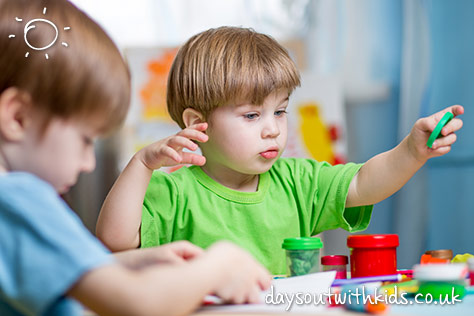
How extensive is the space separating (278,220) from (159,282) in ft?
1.95

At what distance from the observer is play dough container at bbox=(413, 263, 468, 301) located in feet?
2.00

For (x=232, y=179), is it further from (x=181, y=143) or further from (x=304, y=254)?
(x=304, y=254)

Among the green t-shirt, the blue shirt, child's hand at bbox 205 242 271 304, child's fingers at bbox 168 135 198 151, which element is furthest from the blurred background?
the blue shirt

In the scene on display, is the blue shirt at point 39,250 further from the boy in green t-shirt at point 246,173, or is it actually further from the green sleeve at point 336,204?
the green sleeve at point 336,204

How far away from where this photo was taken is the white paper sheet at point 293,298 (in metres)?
0.56

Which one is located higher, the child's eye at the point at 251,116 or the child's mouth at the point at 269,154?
the child's eye at the point at 251,116

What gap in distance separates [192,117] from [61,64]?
0.54 m

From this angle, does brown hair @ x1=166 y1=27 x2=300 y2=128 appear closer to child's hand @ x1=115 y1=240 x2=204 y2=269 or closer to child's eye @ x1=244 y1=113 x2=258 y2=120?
child's eye @ x1=244 y1=113 x2=258 y2=120

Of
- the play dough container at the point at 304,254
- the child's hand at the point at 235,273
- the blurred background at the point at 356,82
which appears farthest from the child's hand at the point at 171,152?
the blurred background at the point at 356,82

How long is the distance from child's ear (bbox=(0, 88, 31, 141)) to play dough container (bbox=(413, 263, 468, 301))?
0.43 meters

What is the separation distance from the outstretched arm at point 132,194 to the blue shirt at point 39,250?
41 centimetres

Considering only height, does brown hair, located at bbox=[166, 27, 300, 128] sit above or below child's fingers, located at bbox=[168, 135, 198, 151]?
above

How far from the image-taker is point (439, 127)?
0.92m

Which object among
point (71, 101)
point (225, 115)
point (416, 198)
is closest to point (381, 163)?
point (225, 115)
